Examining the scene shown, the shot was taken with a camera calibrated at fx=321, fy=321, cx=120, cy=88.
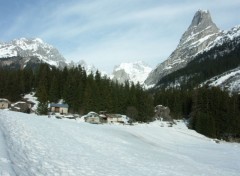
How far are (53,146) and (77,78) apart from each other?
111036mm

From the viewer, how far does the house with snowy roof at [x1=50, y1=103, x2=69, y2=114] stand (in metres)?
120

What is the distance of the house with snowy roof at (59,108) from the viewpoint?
120125 millimetres

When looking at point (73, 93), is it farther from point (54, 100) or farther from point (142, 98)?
point (142, 98)

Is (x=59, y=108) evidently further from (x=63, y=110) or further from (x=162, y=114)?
(x=162, y=114)

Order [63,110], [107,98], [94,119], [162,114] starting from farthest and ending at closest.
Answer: [162,114] < [107,98] < [63,110] < [94,119]

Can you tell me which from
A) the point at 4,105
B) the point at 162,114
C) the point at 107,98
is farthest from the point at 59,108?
the point at 162,114

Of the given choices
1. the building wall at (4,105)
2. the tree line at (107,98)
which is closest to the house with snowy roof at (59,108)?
the tree line at (107,98)

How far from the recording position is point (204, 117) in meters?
121

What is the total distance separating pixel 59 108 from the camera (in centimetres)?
12112

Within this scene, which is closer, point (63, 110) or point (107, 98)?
point (63, 110)

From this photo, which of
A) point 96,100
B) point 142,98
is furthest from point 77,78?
point 142,98

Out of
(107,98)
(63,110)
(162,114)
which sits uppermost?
(107,98)

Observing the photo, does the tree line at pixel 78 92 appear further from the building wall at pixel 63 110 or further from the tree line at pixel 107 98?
the building wall at pixel 63 110

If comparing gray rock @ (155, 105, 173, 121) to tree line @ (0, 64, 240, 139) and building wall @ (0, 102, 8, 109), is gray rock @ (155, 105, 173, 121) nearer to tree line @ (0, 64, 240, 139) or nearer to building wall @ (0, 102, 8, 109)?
tree line @ (0, 64, 240, 139)
